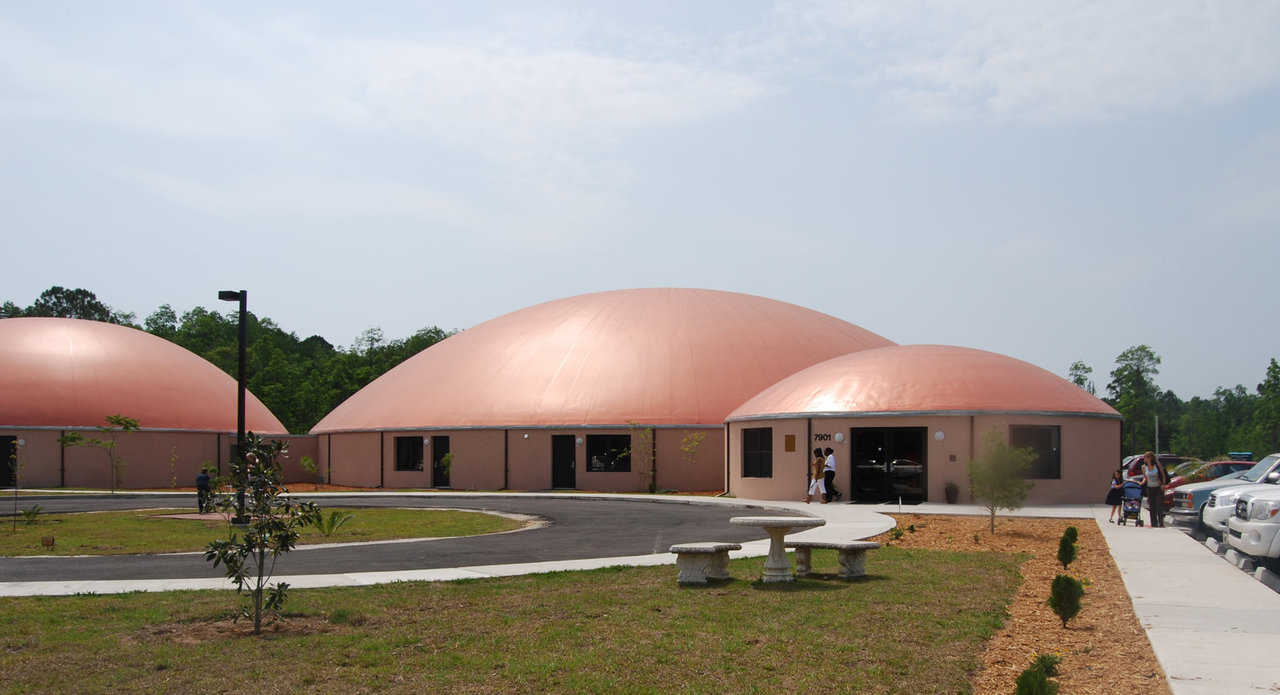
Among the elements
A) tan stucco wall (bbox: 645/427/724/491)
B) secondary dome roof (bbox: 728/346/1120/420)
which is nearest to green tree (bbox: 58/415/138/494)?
tan stucco wall (bbox: 645/427/724/491)

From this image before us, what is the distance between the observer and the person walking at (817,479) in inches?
1227

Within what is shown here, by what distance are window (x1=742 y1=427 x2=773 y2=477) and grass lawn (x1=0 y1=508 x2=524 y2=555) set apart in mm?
10606

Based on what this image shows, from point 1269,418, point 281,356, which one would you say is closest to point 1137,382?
point 1269,418

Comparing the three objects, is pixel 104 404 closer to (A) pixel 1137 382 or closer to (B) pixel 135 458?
(B) pixel 135 458

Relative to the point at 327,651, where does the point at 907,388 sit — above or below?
above

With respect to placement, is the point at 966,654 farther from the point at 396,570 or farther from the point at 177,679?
the point at 396,570

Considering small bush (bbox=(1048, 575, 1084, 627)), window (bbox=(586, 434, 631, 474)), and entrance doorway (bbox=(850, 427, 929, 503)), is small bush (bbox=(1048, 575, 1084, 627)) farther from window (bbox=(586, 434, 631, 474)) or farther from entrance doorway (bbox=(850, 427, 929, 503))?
window (bbox=(586, 434, 631, 474))

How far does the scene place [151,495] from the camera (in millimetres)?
40469

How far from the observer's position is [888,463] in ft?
103

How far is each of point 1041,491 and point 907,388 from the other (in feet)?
15.6

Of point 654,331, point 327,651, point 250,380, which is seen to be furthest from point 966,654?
point 250,380

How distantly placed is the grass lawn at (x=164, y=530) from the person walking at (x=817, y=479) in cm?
994

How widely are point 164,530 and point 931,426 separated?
20351 millimetres

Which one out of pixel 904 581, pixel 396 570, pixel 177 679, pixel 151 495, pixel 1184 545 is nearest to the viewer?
pixel 177 679
